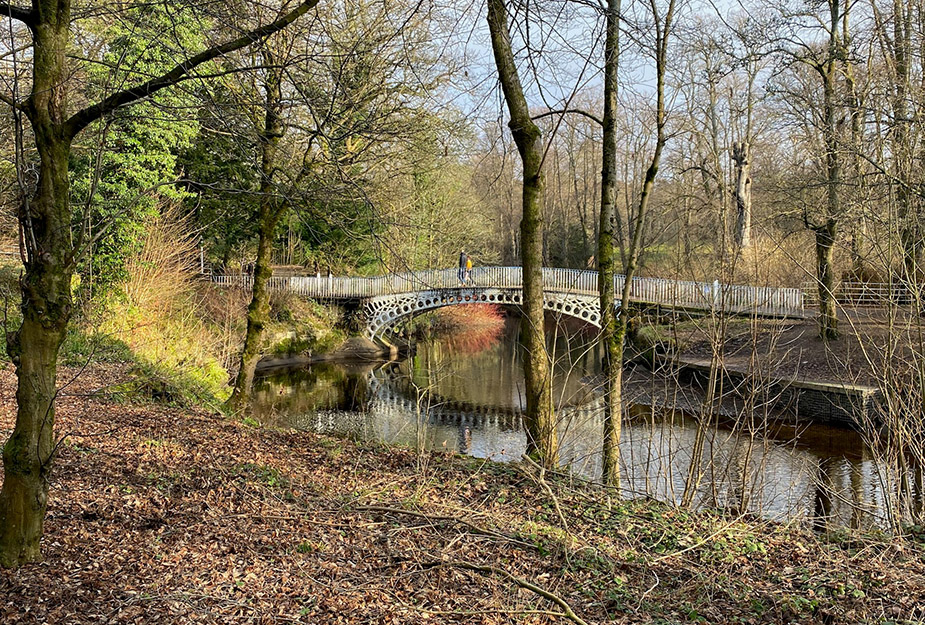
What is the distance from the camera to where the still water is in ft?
23.9

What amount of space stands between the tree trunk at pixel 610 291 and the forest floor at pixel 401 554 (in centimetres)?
121

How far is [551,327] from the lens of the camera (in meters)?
28.9

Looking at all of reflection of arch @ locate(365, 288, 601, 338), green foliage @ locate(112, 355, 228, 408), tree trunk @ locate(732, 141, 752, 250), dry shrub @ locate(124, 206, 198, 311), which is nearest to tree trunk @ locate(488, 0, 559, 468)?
green foliage @ locate(112, 355, 228, 408)

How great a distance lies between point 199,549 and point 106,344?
27.2ft

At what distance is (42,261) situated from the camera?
8.81 feet

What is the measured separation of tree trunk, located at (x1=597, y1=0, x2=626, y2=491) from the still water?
0.20 m

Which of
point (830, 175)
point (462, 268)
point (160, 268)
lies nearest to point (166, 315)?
point (160, 268)

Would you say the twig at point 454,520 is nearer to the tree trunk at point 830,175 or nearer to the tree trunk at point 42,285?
the tree trunk at point 42,285

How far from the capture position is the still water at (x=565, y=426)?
23.9 ft

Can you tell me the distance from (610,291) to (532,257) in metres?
1.78

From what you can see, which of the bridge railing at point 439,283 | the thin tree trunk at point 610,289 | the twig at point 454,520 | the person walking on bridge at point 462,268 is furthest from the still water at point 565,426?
the person walking on bridge at point 462,268

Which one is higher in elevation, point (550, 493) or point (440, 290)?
point (440, 290)

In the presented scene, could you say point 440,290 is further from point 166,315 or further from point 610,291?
point 610,291

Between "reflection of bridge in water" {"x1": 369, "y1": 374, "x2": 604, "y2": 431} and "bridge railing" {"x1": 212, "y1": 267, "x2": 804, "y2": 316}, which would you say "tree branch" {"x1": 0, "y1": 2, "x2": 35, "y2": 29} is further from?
"bridge railing" {"x1": 212, "y1": 267, "x2": 804, "y2": 316}
